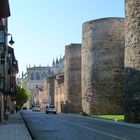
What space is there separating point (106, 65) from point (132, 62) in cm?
2457

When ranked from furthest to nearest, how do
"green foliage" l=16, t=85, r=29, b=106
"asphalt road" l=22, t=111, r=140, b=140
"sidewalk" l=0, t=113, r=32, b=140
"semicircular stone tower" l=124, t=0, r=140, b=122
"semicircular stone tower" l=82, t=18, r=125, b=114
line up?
"green foliage" l=16, t=85, r=29, b=106
"semicircular stone tower" l=82, t=18, r=125, b=114
"semicircular stone tower" l=124, t=0, r=140, b=122
"asphalt road" l=22, t=111, r=140, b=140
"sidewalk" l=0, t=113, r=32, b=140

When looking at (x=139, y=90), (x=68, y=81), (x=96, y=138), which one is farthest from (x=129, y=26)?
(x=68, y=81)

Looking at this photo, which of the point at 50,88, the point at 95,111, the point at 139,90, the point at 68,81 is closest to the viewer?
the point at 139,90

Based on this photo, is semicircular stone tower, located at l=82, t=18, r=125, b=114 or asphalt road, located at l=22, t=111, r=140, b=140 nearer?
asphalt road, located at l=22, t=111, r=140, b=140

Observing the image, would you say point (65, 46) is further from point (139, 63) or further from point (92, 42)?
point (139, 63)

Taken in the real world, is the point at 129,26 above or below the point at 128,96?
above

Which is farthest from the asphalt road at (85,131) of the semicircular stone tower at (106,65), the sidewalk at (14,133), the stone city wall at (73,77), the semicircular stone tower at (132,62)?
the stone city wall at (73,77)

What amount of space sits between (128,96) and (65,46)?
174 feet

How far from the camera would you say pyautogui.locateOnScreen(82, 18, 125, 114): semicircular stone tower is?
2697 inches

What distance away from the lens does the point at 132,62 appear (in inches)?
1767

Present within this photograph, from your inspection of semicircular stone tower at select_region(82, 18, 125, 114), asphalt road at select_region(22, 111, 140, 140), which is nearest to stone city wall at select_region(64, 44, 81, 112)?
semicircular stone tower at select_region(82, 18, 125, 114)

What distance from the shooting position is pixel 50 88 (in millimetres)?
146750

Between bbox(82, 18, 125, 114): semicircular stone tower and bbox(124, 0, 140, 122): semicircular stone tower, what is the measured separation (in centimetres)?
2227

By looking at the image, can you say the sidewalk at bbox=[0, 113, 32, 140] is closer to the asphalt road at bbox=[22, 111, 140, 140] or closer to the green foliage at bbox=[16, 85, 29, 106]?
the asphalt road at bbox=[22, 111, 140, 140]
